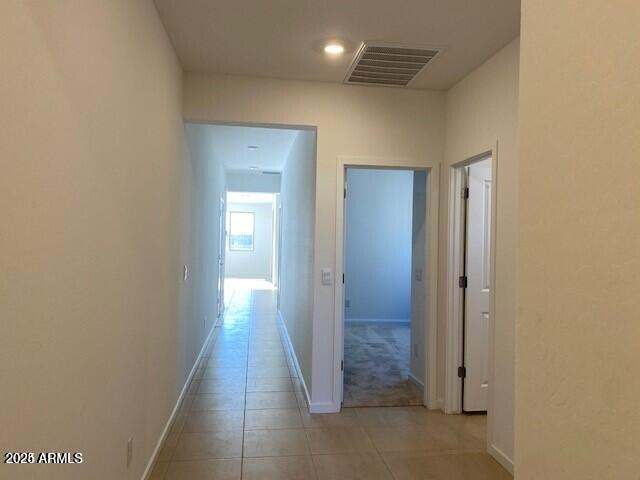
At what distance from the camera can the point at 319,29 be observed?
8.34ft

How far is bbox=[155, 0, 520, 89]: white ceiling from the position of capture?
90.3 inches

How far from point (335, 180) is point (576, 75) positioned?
106 inches

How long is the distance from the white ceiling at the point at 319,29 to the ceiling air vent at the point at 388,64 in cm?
7

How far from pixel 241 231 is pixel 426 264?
470 inches

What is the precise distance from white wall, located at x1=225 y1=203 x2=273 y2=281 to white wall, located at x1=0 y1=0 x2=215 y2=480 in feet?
40.8

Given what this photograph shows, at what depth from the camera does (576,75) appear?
753mm

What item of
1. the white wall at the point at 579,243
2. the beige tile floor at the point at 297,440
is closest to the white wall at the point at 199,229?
the beige tile floor at the point at 297,440

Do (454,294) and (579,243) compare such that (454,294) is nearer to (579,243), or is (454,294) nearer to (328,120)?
(328,120)

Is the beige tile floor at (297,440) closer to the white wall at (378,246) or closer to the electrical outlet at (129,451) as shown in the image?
the electrical outlet at (129,451)

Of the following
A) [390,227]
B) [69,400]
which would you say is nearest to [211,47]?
[69,400]

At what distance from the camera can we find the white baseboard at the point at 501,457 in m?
2.57

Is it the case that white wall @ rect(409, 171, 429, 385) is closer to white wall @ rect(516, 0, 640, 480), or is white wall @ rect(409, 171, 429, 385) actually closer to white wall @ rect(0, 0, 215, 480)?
white wall @ rect(0, 0, 215, 480)

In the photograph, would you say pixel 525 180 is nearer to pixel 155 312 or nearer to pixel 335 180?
pixel 155 312

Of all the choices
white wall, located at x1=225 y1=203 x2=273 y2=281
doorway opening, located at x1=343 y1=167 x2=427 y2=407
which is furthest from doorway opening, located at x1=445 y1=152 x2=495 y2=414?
white wall, located at x1=225 y1=203 x2=273 y2=281
